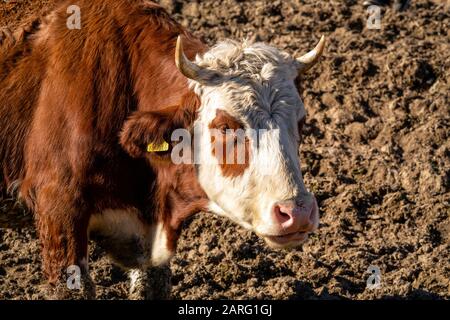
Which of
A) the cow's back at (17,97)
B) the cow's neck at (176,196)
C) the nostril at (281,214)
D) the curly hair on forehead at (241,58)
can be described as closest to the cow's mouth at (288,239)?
the nostril at (281,214)

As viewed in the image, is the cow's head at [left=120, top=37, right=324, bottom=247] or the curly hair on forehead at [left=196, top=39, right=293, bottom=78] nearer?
the cow's head at [left=120, top=37, right=324, bottom=247]

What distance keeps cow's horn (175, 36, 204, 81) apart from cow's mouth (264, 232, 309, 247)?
3.47 ft

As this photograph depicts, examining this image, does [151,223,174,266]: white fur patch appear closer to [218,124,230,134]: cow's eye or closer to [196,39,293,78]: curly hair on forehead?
[218,124,230,134]: cow's eye

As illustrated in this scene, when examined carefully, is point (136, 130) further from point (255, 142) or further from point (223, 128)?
point (255, 142)

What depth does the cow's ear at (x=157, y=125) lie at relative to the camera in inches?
242

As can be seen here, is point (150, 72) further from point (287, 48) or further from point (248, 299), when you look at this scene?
point (287, 48)

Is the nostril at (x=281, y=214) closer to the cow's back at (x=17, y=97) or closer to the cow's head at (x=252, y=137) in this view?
the cow's head at (x=252, y=137)

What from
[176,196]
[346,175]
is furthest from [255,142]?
[346,175]

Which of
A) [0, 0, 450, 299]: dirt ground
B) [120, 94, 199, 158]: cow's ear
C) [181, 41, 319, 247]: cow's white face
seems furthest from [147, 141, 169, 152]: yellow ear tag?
[0, 0, 450, 299]: dirt ground

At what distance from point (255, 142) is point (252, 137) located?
0.11 feet

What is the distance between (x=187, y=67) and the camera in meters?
6.02

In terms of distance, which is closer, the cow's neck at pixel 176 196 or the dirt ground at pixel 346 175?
the cow's neck at pixel 176 196

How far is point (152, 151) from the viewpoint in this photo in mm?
6230

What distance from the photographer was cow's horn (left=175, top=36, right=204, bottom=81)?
5.93 m
